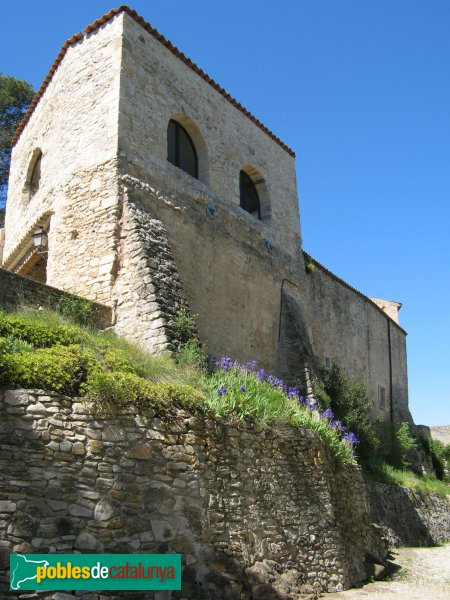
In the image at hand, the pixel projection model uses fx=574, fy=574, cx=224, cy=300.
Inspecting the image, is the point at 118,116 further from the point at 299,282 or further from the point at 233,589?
the point at 233,589

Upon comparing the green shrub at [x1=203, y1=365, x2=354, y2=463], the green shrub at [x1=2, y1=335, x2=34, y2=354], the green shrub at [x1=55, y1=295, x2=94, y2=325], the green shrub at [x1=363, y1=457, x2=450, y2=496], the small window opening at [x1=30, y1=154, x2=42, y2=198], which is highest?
the small window opening at [x1=30, y1=154, x2=42, y2=198]

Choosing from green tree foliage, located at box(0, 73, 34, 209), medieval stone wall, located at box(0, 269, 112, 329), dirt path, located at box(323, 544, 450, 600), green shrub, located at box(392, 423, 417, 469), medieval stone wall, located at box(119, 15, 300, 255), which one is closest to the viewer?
medieval stone wall, located at box(0, 269, 112, 329)

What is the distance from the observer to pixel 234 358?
12539 millimetres

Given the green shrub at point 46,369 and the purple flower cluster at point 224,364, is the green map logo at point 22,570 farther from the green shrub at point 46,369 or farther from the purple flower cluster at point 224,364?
the purple flower cluster at point 224,364

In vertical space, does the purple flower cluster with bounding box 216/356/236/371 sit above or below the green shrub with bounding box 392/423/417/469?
above

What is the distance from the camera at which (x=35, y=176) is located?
557 inches

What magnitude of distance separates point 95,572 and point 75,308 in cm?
450

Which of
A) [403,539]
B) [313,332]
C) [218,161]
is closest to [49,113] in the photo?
[218,161]

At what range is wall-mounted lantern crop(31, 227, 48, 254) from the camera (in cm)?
1191

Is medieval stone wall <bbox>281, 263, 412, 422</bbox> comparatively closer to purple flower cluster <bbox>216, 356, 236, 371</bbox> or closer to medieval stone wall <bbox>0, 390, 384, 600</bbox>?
purple flower cluster <bbox>216, 356, 236, 371</bbox>

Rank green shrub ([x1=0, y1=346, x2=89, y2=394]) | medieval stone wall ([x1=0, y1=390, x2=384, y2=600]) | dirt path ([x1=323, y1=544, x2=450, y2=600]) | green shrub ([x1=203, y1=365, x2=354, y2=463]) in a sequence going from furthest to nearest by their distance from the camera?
dirt path ([x1=323, y1=544, x2=450, y2=600])
green shrub ([x1=203, y1=365, x2=354, y2=463])
green shrub ([x1=0, y1=346, x2=89, y2=394])
medieval stone wall ([x1=0, y1=390, x2=384, y2=600])

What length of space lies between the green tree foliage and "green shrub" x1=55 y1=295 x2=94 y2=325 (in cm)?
1424

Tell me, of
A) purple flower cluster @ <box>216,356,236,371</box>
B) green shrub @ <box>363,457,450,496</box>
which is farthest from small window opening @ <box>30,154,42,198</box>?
green shrub @ <box>363,457,450,496</box>

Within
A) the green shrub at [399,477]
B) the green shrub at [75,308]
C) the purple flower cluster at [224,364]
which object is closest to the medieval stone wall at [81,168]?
the green shrub at [75,308]
